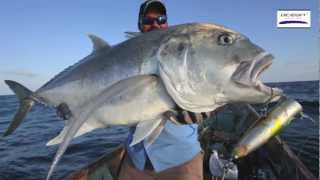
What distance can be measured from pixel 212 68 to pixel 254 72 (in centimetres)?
29

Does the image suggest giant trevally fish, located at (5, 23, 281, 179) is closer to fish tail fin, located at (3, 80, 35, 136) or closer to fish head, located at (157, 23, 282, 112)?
fish head, located at (157, 23, 282, 112)

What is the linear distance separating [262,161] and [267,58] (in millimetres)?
6948

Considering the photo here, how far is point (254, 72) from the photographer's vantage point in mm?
2586

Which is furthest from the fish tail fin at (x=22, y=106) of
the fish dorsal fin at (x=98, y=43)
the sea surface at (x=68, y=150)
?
the sea surface at (x=68, y=150)

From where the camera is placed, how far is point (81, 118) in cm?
284

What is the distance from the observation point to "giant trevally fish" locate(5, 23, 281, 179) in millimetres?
2646

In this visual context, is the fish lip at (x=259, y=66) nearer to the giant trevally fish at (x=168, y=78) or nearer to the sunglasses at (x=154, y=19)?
the giant trevally fish at (x=168, y=78)

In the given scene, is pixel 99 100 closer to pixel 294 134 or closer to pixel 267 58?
pixel 267 58

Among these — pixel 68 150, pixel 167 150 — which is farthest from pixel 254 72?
pixel 68 150

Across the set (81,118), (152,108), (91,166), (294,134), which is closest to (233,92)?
(152,108)

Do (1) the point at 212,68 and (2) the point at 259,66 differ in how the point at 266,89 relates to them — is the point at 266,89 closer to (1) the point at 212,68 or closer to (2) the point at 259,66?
(2) the point at 259,66

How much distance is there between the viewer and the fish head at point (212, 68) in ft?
8.60

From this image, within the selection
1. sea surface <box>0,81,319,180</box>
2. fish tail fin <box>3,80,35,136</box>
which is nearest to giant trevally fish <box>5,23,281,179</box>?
fish tail fin <box>3,80,35,136</box>

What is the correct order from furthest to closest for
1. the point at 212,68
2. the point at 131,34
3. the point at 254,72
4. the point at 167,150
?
1. the point at 167,150
2. the point at 131,34
3. the point at 212,68
4. the point at 254,72
